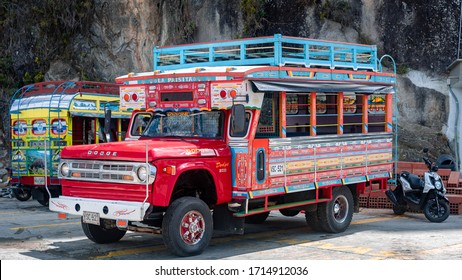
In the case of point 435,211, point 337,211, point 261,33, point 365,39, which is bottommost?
point 435,211

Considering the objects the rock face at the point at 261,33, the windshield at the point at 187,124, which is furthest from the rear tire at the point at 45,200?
the rock face at the point at 261,33

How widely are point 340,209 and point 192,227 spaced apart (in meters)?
3.72

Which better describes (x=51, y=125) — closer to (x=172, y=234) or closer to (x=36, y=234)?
(x=36, y=234)

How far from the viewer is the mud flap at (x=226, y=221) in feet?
32.9

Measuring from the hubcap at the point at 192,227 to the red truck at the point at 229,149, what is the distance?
0.05 feet

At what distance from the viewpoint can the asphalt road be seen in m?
9.59

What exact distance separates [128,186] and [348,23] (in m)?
13.9

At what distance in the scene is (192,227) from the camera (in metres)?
9.31

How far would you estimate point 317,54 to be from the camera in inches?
454

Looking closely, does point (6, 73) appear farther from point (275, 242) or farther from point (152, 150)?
point (152, 150)

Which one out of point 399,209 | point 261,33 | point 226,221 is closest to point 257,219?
point 226,221

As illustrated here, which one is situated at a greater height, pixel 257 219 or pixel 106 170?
pixel 106 170

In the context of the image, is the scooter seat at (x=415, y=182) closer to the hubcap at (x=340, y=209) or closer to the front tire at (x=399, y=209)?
the front tire at (x=399, y=209)

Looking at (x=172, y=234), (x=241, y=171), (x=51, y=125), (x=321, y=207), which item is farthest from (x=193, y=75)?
(x=51, y=125)
